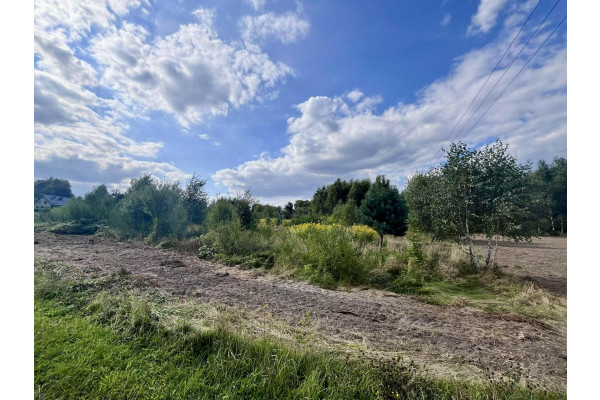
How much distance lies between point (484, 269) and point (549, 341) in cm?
406

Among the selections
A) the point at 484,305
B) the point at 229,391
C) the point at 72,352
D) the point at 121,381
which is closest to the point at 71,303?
the point at 72,352

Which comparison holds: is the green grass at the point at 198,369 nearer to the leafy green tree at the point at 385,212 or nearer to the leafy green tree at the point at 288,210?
the leafy green tree at the point at 385,212

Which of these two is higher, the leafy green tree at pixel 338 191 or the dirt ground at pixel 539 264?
the leafy green tree at pixel 338 191

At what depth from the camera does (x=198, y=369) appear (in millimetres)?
1791

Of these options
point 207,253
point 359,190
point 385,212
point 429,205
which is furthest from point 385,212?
point 359,190

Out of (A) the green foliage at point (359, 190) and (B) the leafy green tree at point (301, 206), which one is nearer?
(A) the green foliage at point (359, 190)

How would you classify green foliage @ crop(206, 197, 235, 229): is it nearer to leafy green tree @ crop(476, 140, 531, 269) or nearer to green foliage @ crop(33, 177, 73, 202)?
→ green foliage @ crop(33, 177, 73, 202)

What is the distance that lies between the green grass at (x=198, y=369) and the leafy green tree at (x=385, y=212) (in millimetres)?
6803

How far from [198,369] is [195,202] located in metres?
13.5

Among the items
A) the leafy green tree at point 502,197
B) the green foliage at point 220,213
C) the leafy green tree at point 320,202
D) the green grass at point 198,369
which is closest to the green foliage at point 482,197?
the leafy green tree at point 502,197

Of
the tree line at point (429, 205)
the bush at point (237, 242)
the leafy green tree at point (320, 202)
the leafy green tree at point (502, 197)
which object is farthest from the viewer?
the leafy green tree at point (320, 202)

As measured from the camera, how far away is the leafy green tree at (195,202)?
537 inches

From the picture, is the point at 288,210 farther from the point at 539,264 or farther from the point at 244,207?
the point at 539,264

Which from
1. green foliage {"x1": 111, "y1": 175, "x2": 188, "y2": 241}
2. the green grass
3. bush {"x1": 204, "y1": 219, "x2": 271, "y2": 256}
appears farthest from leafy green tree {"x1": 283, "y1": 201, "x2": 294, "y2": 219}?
the green grass
